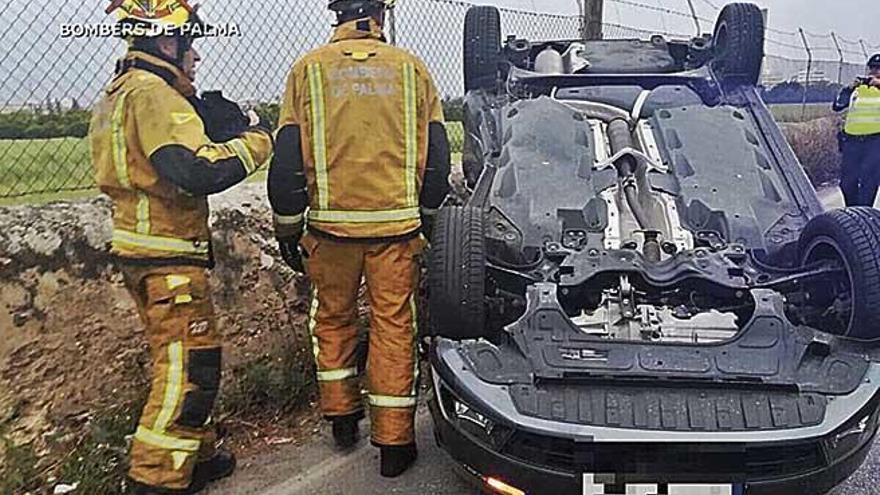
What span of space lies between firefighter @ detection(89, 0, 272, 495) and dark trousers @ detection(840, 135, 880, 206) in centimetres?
678

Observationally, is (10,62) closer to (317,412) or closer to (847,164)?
(317,412)

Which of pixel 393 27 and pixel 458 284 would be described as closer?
pixel 458 284

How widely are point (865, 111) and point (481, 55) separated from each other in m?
4.80

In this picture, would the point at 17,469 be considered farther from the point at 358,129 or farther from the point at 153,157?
the point at 358,129

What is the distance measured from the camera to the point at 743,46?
4.89 meters

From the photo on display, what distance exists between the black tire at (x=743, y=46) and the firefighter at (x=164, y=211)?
2734mm

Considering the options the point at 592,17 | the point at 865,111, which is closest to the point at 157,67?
the point at 592,17

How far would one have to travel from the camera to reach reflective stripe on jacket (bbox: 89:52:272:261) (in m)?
3.25

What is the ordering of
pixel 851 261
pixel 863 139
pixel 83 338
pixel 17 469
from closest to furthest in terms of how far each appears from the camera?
pixel 851 261 → pixel 17 469 → pixel 83 338 → pixel 863 139

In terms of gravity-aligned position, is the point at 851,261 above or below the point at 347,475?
above

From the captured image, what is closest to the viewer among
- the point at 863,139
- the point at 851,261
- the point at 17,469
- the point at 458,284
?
the point at 851,261

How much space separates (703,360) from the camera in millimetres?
2924

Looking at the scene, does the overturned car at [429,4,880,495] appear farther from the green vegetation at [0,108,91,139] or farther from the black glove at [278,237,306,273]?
the green vegetation at [0,108,91,139]

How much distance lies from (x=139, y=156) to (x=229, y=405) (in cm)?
134
